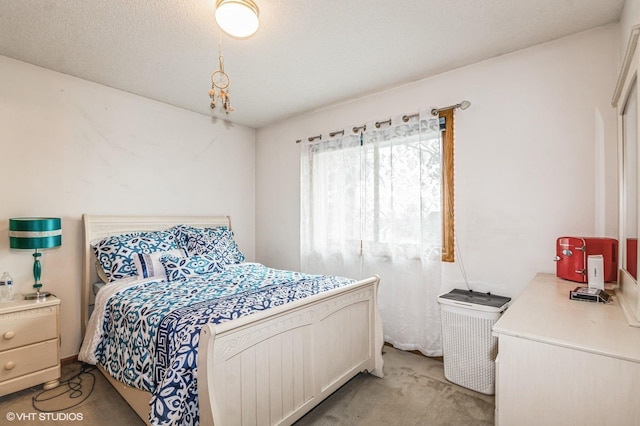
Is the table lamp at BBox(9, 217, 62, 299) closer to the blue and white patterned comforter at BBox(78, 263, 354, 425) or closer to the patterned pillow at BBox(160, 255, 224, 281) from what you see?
the blue and white patterned comforter at BBox(78, 263, 354, 425)

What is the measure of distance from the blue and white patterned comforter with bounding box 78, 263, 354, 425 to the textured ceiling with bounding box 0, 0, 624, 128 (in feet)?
5.79

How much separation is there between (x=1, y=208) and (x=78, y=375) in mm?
1460

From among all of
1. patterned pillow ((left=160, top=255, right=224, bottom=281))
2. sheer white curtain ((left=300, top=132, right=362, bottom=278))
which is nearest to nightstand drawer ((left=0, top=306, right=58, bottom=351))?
patterned pillow ((left=160, top=255, right=224, bottom=281))

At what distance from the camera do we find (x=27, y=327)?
218 cm

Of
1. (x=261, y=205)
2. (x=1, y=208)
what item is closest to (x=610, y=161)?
(x=261, y=205)

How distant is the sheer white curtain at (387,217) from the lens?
106 inches

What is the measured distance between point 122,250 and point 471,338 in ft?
9.56

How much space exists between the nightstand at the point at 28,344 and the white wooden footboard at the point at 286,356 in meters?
1.76

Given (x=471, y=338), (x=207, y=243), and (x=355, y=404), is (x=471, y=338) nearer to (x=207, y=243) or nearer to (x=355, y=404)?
(x=355, y=404)

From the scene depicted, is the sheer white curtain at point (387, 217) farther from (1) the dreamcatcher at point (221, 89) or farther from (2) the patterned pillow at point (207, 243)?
(1) the dreamcatcher at point (221, 89)

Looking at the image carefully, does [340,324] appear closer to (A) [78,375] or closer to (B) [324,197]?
(B) [324,197]

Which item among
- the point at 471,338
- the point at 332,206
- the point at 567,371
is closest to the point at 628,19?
the point at 567,371

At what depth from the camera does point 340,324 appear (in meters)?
2.06

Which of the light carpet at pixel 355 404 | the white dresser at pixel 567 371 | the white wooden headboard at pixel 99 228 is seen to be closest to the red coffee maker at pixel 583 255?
the white dresser at pixel 567 371
